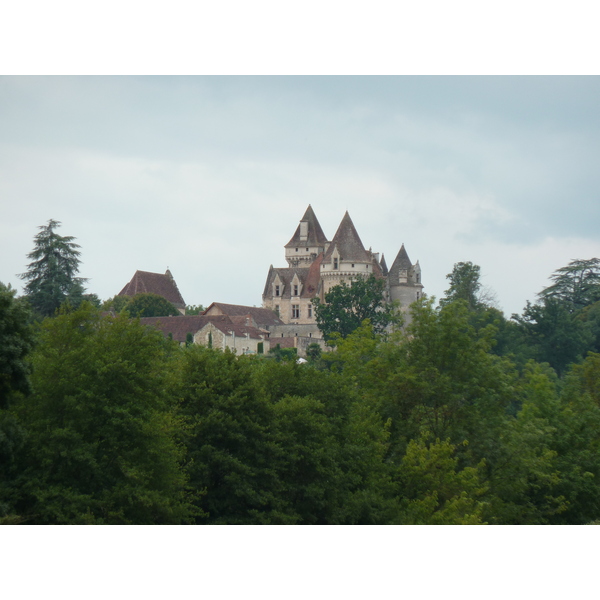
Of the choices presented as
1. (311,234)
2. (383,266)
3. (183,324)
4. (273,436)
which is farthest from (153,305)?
(273,436)

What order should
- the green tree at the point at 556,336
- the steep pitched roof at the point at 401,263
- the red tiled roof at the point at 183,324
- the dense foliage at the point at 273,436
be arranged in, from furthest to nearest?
the steep pitched roof at the point at 401,263 → the red tiled roof at the point at 183,324 → the green tree at the point at 556,336 → the dense foliage at the point at 273,436

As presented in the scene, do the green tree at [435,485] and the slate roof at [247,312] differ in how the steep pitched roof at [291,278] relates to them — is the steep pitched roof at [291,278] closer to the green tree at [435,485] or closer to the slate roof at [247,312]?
the slate roof at [247,312]

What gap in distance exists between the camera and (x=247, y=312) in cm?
9656

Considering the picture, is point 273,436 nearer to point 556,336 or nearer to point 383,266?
point 556,336

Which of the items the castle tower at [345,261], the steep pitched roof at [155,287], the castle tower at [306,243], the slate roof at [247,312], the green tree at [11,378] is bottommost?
the green tree at [11,378]

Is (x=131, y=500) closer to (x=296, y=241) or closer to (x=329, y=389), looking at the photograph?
(x=329, y=389)

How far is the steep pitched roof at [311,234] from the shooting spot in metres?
109

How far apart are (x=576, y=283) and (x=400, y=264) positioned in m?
18.0

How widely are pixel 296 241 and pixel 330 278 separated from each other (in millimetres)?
10901

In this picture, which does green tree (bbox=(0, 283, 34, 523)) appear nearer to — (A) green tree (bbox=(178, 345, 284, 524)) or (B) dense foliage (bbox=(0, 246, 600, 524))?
(B) dense foliage (bbox=(0, 246, 600, 524))

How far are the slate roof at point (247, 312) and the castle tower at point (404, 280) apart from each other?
12285 millimetres

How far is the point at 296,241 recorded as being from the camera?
110 meters

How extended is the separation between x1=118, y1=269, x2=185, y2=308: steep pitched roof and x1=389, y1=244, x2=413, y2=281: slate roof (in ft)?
73.7

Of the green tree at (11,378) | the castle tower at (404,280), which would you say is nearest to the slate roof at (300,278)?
the castle tower at (404,280)
